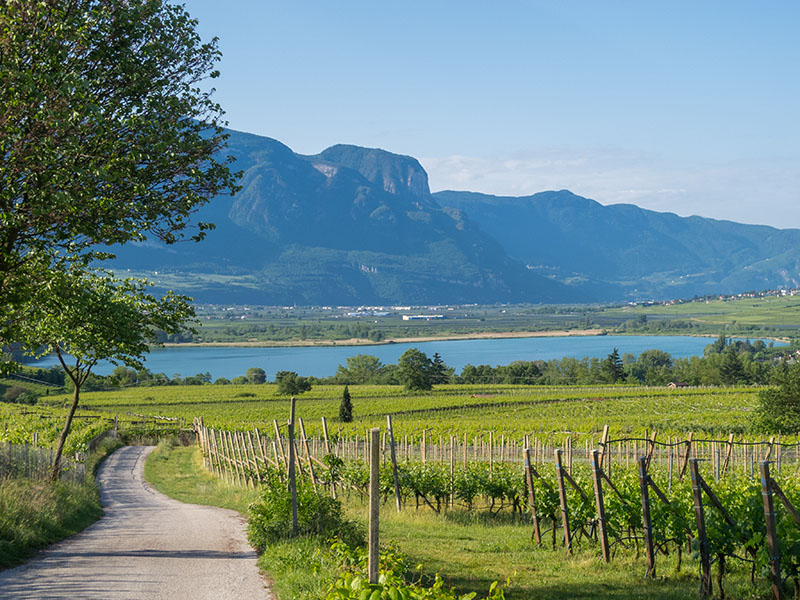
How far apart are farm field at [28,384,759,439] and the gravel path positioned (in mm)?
32401

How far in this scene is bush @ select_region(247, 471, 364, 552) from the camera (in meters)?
11.1

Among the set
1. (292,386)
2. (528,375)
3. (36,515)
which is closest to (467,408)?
(292,386)

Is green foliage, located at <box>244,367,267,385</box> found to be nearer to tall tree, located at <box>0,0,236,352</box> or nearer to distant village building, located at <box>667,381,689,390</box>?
distant village building, located at <box>667,381,689,390</box>

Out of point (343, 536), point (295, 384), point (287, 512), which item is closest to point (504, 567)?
point (343, 536)

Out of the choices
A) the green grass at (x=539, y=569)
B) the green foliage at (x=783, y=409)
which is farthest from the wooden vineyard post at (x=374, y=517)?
the green foliage at (x=783, y=409)

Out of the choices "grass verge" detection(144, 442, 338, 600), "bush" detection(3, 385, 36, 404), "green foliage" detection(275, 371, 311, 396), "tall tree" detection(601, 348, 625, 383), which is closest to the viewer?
"grass verge" detection(144, 442, 338, 600)

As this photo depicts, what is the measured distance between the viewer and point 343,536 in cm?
1089

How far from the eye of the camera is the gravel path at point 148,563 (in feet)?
27.3

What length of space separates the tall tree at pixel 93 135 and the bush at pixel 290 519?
4.45 metres

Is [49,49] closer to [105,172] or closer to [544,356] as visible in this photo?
[105,172]

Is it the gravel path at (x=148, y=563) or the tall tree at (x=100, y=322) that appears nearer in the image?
the gravel path at (x=148, y=563)

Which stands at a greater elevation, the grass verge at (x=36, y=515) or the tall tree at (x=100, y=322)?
the tall tree at (x=100, y=322)

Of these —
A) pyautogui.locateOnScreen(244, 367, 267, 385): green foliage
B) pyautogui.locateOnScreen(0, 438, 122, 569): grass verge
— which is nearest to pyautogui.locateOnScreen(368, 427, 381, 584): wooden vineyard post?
pyautogui.locateOnScreen(0, 438, 122, 569): grass verge

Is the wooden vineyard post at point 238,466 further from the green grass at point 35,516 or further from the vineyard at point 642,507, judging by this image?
the green grass at point 35,516
